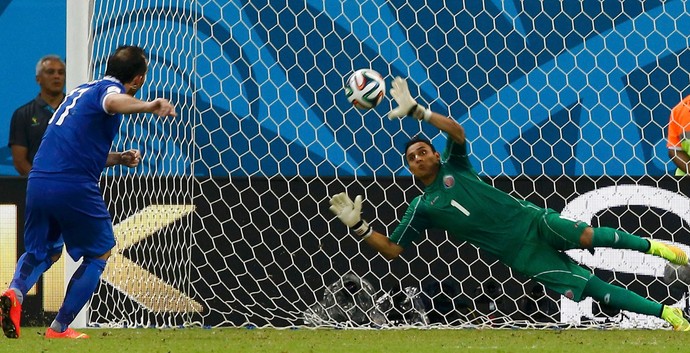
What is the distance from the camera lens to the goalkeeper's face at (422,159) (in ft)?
24.4

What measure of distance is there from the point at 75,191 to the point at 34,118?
2161mm

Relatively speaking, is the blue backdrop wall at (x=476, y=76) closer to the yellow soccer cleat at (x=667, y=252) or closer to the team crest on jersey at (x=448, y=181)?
the team crest on jersey at (x=448, y=181)

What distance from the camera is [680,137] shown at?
27.3 ft

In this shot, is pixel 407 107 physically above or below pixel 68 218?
above

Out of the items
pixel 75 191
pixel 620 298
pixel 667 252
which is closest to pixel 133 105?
pixel 75 191

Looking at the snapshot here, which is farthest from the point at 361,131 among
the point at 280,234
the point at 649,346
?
the point at 649,346

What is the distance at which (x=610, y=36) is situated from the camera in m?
9.54

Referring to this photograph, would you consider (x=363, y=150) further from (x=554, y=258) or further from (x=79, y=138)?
(x=79, y=138)

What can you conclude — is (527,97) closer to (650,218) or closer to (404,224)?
(650,218)

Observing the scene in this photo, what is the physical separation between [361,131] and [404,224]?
2089mm

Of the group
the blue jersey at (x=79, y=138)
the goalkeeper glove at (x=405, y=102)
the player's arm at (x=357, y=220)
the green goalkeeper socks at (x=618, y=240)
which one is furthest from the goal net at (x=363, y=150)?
the blue jersey at (x=79, y=138)

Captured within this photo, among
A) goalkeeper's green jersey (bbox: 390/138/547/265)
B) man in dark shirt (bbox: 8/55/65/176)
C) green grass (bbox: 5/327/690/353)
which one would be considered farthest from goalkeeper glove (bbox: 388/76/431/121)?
man in dark shirt (bbox: 8/55/65/176)

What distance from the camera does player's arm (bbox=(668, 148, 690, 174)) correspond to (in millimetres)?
8141

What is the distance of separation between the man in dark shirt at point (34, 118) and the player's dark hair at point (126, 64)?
1940 mm
